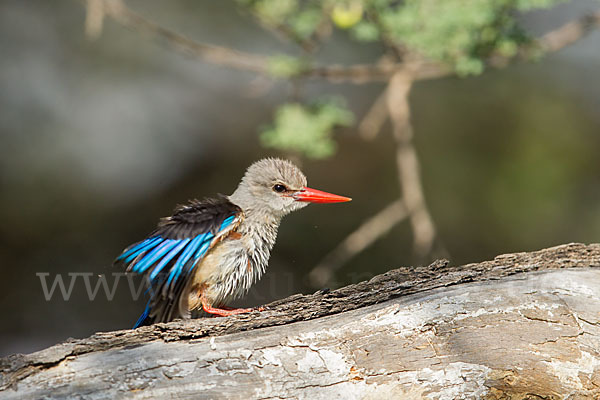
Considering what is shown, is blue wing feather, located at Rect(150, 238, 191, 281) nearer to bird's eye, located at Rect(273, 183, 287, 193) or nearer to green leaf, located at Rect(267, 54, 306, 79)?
bird's eye, located at Rect(273, 183, 287, 193)

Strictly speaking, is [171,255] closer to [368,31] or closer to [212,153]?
[368,31]

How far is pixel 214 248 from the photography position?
3391mm

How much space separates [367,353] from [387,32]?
2076 millimetres

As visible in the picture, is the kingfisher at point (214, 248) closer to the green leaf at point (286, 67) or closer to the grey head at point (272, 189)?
the grey head at point (272, 189)

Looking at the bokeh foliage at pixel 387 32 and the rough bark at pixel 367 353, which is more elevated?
the bokeh foliage at pixel 387 32

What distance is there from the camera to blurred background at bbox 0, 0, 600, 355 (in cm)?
665

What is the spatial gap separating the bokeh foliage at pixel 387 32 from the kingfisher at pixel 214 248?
1.76 ft

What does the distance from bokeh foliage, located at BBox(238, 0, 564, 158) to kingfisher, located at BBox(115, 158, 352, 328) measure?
21.1 inches

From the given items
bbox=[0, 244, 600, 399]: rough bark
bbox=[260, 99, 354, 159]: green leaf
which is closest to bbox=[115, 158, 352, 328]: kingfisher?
bbox=[260, 99, 354, 159]: green leaf

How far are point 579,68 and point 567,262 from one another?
5.20m

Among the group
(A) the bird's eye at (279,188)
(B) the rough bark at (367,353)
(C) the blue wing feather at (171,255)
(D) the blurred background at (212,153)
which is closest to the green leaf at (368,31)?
(A) the bird's eye at (279,188)

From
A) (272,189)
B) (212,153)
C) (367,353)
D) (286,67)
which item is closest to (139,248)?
(272,189)

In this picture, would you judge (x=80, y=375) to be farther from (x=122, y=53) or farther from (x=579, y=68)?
(x=579, y=68)

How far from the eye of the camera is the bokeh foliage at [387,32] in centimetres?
372
